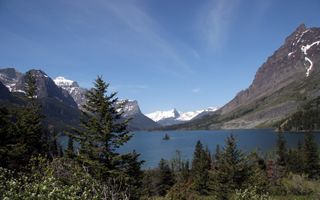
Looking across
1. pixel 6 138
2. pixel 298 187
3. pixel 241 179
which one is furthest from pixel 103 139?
pixel 298 187

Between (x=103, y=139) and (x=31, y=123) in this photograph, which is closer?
(x=103, y=139)

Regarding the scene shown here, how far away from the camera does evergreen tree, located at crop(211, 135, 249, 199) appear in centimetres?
5278

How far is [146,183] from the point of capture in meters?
87.0

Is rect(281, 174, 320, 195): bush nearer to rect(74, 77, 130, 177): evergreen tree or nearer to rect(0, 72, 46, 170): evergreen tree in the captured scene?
Answer: rect(74, 77, 130, 177): evergreen tree

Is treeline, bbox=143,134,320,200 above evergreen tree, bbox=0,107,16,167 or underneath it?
underneath

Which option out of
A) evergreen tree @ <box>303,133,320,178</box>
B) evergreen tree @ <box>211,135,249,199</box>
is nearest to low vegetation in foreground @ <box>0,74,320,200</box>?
evergreen tree @ <box>211,135,249,199</box>

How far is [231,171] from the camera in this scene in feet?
173

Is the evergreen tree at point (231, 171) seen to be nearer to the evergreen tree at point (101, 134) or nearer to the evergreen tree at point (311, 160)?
the evergreen tree at point (101, 134)

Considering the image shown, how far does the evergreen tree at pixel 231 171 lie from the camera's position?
52.8 m

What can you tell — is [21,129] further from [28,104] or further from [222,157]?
[222,157]

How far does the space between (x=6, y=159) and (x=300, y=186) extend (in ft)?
160

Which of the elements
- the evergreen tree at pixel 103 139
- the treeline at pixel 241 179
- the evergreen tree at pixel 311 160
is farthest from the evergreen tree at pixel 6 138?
the evergreen tree at pixel 311 160

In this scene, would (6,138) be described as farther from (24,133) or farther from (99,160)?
(99,160)

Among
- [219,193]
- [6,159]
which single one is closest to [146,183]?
[219,193]
